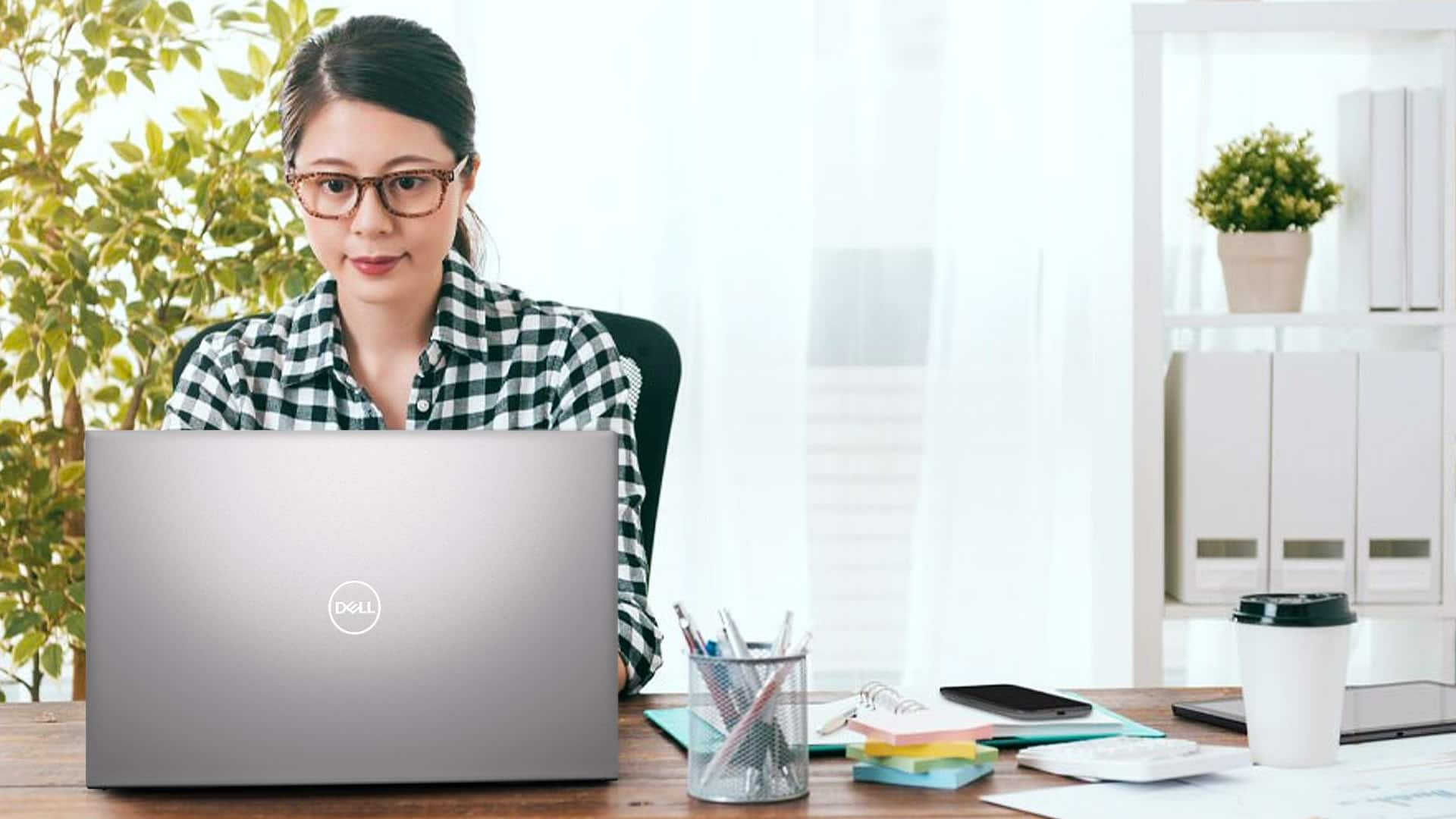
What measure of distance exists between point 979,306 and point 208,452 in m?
1.98

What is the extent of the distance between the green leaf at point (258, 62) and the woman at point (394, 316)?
32.1 inches

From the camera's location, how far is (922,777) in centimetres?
103

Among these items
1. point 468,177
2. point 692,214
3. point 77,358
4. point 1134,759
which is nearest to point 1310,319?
point 692,214

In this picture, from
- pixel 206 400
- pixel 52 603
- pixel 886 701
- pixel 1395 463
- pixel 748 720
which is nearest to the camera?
pixel 748 720

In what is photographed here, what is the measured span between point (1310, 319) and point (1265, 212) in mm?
174

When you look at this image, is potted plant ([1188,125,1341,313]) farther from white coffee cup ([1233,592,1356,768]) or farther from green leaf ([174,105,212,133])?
green leaf ([174,105,212,133])

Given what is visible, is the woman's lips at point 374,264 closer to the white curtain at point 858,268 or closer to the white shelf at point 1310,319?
the white curtain at point 858,268

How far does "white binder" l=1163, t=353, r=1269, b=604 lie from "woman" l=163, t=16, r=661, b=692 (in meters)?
0.97

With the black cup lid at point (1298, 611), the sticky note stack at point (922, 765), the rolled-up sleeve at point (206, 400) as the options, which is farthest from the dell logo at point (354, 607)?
the rolled-up sleeve at point (206, 400)

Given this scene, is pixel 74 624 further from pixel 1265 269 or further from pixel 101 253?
pixel 1265 269

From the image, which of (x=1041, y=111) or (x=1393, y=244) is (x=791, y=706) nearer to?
(x=1393, y=244)

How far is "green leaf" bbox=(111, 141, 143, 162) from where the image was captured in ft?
8.13

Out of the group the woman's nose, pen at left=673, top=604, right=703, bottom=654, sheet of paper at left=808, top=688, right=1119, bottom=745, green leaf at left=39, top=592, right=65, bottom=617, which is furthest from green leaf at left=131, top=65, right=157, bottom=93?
pen at left=673, top=604, right=703, bottom=654

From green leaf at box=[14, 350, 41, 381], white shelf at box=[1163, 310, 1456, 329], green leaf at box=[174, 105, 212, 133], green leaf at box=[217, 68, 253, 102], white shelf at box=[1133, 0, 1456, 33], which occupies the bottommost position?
green leaf at box=[14, 350, 41, 381]
